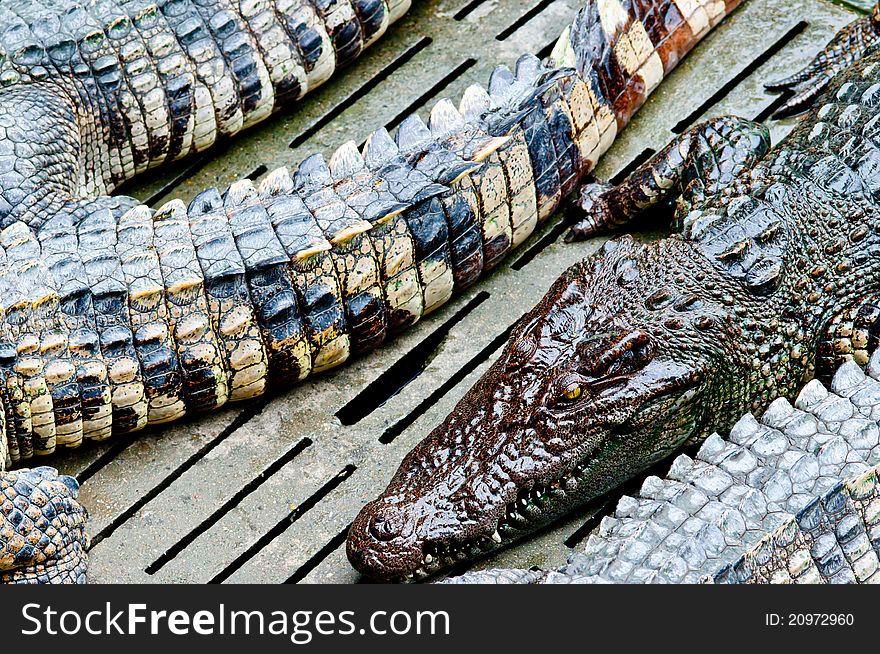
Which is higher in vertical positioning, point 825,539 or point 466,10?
point 466,10

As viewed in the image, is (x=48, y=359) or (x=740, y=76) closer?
(x=48, y=359)

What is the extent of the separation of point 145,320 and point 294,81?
4.31 ft

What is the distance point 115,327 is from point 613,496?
1399mm

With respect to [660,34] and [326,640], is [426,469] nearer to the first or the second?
[326,640]

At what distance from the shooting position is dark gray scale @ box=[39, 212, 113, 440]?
146 inches

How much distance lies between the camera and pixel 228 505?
3.86m

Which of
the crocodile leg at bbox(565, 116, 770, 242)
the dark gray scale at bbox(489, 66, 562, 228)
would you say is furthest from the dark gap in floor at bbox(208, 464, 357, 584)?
→ the crocodile leg at bbox(565, 116, 770, 242)

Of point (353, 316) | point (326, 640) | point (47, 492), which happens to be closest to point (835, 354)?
point (353, 316)

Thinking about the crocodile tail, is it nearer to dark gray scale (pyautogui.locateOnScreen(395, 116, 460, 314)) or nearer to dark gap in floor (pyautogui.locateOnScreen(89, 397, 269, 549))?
dark gray scale (pyautogui.locateOnScreen(395, 116, 460, 314))

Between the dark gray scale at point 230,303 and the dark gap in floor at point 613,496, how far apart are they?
38.4 inches

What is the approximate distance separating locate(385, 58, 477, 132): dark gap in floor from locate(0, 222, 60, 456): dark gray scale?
4.96ft

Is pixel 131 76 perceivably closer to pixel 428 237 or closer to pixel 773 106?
pixel 428 237

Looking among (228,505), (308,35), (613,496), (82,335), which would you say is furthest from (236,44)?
(613,496)

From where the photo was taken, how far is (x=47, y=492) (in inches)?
143
